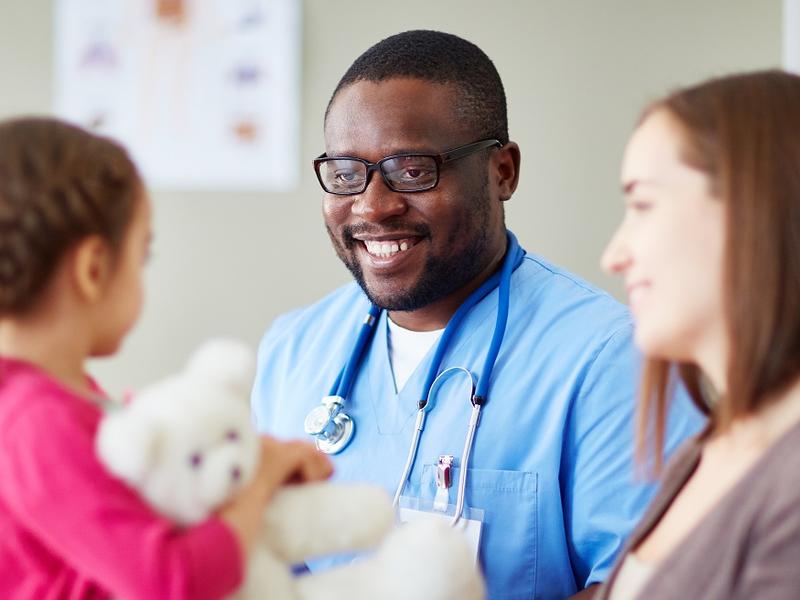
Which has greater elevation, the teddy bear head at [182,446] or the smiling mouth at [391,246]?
the smiling mouth at [391,246]

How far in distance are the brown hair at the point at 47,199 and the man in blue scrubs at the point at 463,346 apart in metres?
0.69

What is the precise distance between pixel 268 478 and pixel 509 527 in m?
0.59

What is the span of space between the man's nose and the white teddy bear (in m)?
0.62

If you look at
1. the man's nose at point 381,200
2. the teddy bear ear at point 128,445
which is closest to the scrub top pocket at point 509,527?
the man's nose at point 381,200

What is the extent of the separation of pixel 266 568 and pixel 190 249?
1.80 meters

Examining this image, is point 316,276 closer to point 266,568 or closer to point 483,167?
point 483,167

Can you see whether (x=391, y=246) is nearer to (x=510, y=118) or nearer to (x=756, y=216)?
(x=756, y=216)

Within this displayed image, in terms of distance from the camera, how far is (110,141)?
842mm

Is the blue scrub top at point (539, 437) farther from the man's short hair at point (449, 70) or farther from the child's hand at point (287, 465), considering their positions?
the child's hand at point (287, 465)

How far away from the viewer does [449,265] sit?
4.85ft

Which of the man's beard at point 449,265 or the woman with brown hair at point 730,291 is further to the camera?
the man's beard at point 449,265

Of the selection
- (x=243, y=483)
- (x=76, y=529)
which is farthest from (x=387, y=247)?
(x=76, y=529)

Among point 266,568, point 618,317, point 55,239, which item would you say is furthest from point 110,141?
point 618,317

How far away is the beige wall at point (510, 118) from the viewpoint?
2.23 metres
